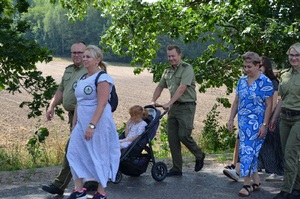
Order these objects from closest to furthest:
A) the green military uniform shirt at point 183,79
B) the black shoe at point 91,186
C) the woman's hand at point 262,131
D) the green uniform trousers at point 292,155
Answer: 1. the green uniform trousers at point 292,155
2. the woman's hand at point 262,131
3. the black shoe at point 91,186
4. the green military uniform shirt at point 183,79

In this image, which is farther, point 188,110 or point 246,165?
point 188,110

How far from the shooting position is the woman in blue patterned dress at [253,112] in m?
7.45

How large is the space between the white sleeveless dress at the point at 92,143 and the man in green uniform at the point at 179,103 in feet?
6.34

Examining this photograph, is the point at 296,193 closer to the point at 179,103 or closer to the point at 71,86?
the point at 179,103

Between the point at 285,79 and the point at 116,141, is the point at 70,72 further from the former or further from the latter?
the point at 285,79

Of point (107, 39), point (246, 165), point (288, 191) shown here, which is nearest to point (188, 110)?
point (246, 165)

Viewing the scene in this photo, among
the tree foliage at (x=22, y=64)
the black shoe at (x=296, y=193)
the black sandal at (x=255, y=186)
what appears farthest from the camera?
the tree foliage at (x=22, y=64)

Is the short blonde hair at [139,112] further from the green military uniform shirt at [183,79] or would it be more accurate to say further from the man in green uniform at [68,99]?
the man in green uniform at [68,99]

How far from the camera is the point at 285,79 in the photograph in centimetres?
734

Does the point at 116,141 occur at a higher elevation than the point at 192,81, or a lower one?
lower

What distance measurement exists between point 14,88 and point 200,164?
381 centimetres

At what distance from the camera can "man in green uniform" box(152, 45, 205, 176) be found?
8516mm

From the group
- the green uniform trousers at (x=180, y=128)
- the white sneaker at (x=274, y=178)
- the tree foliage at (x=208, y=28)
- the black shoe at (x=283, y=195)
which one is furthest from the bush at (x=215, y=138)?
the black shoe at (x=283, y=195)

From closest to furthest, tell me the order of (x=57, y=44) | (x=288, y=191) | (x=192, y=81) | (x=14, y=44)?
1. (x=288, y=191)
2. (x=192, y=81)
3. (x=14, y=44)
4. (x=57, y=44)
